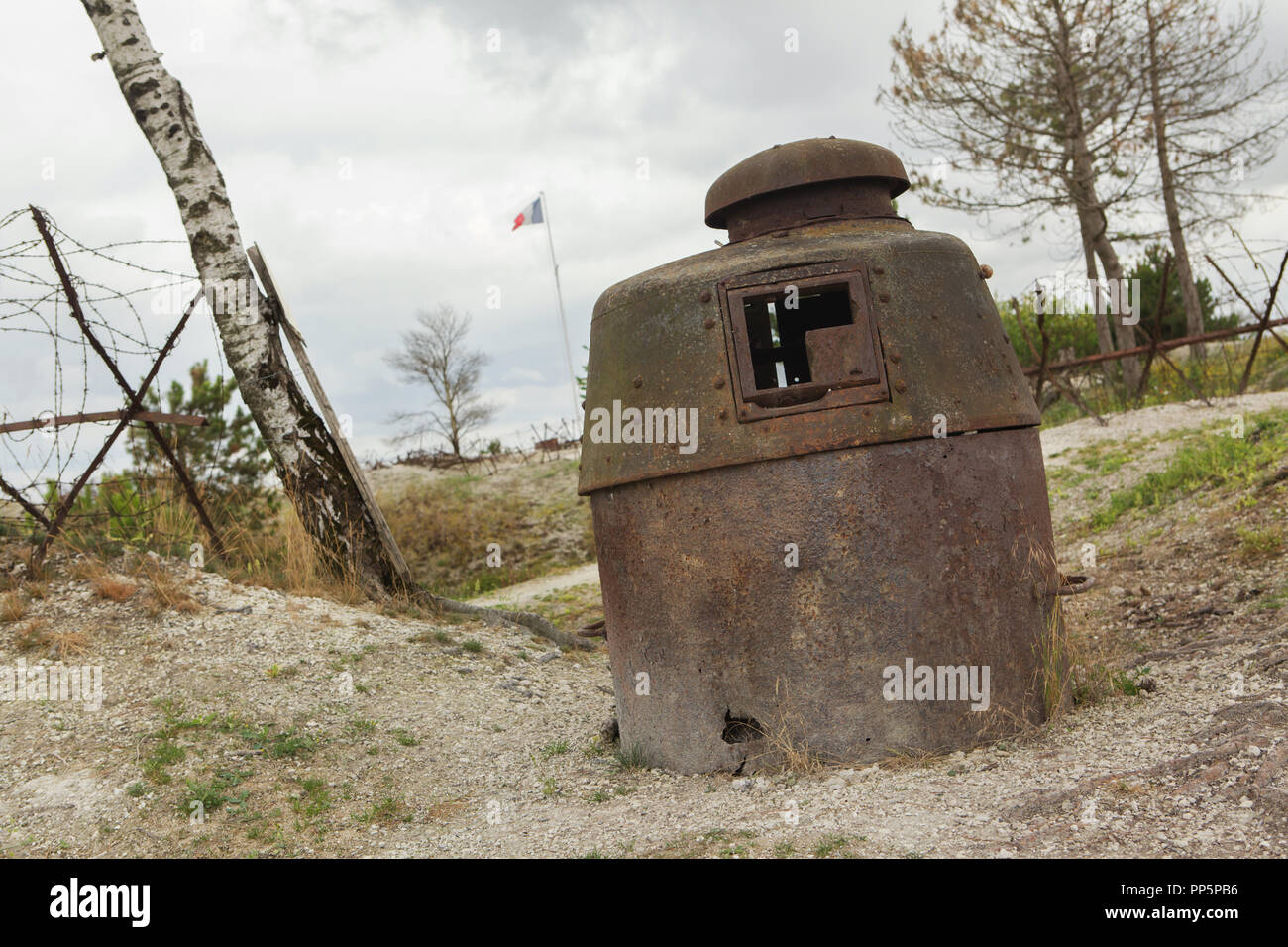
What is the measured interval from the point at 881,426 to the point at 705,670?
3.94 feet

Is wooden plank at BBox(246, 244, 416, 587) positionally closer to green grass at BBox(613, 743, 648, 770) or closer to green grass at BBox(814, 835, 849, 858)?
green grass at BBox(613, 743, 648, 770)

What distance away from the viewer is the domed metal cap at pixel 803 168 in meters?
4.48

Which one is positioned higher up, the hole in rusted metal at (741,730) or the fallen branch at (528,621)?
the fallen branch at (528,621)

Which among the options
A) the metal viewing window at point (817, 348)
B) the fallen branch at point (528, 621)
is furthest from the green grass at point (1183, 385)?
the metal viewing window at point (817, 348)

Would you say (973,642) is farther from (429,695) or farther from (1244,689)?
(429,695)

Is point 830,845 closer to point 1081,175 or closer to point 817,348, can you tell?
point 817,348

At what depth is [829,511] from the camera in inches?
155

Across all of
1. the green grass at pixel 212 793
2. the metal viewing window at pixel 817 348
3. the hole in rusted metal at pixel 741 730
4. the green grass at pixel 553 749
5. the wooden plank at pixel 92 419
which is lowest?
the green grass at pixel 553 749

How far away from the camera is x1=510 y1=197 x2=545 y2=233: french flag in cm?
2048

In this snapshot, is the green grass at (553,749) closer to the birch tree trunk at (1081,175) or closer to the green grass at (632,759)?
the green grass at (632,759)

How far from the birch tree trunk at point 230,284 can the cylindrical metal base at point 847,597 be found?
4058mm

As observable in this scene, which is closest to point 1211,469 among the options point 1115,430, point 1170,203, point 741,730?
point 1115,430
